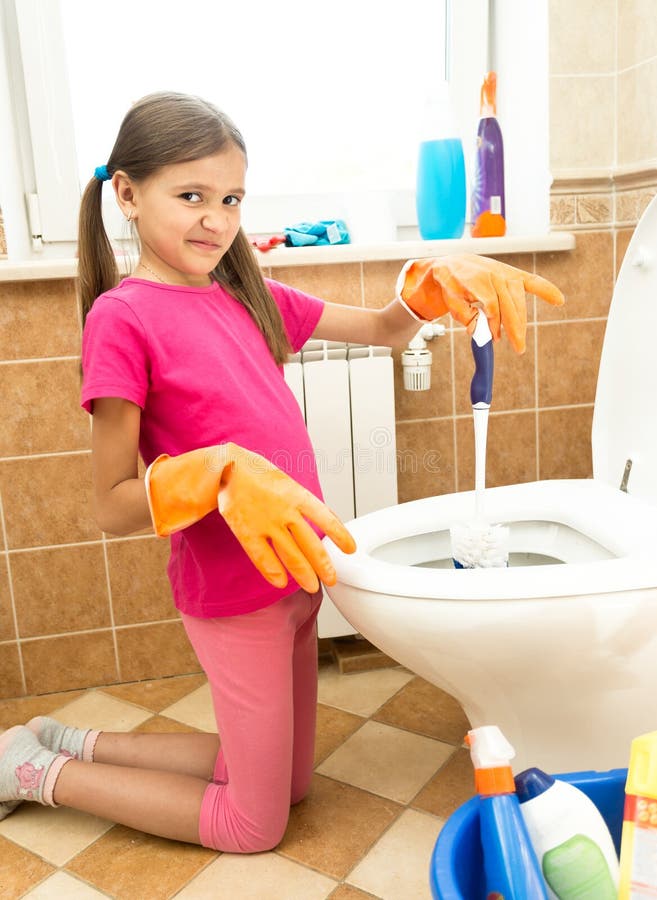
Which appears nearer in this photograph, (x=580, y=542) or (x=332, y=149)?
(x=580, y=542)

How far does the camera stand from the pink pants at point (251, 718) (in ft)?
3.37

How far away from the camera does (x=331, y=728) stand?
→ 1.38 m

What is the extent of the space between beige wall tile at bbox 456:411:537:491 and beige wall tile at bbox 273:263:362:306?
0.30m

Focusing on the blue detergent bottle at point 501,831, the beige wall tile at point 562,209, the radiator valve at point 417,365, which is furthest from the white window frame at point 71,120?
the blue detergent bottle at point 501,831

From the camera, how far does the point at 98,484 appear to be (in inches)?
36.9

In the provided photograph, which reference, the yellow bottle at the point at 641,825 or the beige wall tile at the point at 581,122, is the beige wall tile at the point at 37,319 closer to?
the beige wall tile at the point at 581,122

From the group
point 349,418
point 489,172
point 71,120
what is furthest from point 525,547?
point 71,120

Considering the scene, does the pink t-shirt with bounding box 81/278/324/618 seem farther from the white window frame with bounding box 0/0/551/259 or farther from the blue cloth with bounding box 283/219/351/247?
the white window frame with bounding box 0/0/551/259

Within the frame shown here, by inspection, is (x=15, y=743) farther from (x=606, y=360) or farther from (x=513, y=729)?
(x=606, y=360)

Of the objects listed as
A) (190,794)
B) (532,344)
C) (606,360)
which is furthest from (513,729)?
(532,344)

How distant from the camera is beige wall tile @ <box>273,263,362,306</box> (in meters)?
1.44

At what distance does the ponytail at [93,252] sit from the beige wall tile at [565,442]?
857 mm

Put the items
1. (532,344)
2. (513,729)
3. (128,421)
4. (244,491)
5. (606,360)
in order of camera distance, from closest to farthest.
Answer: (244,491) → (128,421) → (513,729) → (606,360) → (532,344)

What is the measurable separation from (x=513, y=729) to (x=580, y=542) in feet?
0.82
